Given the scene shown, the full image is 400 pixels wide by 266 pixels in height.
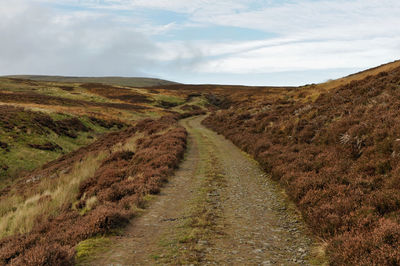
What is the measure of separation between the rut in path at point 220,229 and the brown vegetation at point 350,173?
2.59 ft

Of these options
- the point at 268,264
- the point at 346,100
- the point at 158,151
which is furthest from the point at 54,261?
the point at 346,100

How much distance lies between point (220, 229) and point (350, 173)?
577 centimetres

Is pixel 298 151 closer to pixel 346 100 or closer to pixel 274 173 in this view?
pixel 274 173

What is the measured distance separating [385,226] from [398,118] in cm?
849

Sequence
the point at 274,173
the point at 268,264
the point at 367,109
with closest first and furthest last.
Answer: the point at 268,264 → the point at 274,173 → the point at 367,109

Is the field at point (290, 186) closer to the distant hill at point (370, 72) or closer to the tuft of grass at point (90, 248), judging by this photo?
the tuft of grass at point (90, 248)

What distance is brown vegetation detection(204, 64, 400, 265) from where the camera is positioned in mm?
5969

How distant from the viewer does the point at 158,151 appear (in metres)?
18.9

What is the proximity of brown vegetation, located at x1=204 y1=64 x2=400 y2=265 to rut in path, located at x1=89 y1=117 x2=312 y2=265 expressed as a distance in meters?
0.79

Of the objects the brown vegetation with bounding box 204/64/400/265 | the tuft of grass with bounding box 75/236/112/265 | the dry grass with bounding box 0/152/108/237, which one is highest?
the brown vegetation with bounding box 204/64/400/265

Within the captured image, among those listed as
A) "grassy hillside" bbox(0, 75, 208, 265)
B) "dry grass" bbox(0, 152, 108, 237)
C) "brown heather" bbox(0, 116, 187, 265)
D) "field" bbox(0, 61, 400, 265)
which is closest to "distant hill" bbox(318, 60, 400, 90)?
"field" bbox(0, 61, 400, 265)

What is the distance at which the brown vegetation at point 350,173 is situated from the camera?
597 cm

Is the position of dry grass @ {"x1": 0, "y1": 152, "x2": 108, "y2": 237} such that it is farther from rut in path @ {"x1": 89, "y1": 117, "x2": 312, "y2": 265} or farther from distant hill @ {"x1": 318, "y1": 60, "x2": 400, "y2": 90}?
distant hill @ {"x1": 318, "y1": 60, "x2": 400, "y2": 90}

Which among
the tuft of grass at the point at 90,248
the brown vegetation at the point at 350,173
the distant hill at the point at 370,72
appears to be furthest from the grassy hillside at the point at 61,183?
the distant hill at the point at 370,72
